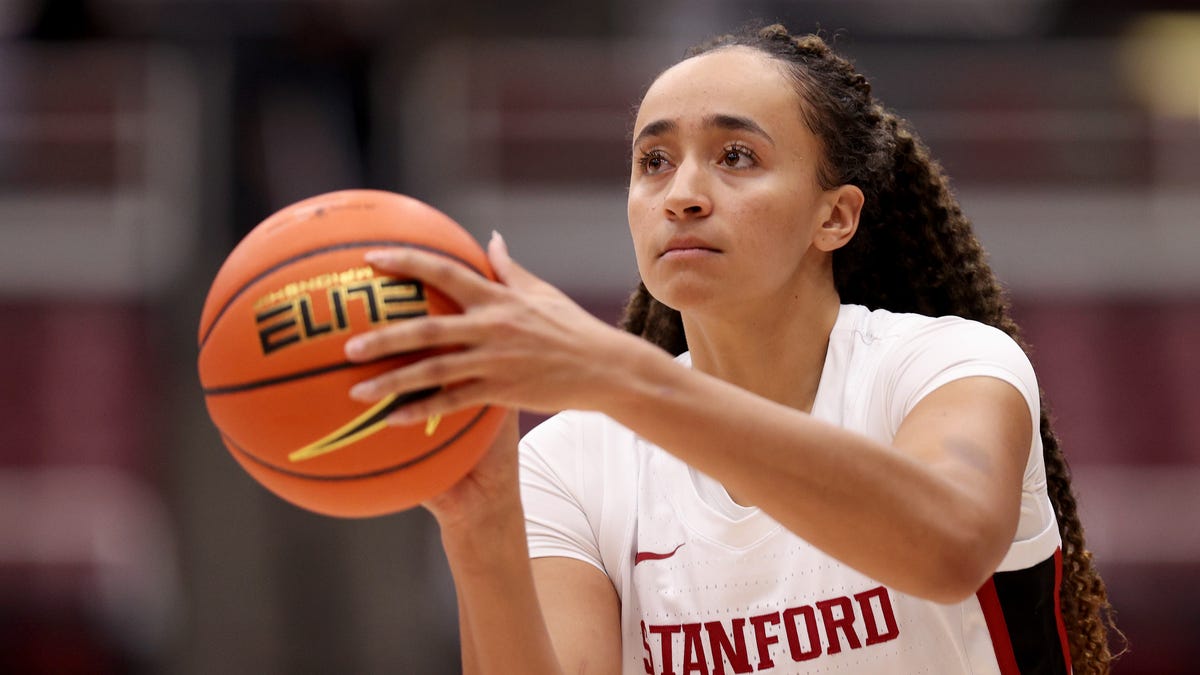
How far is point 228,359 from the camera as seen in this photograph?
2.23 metres

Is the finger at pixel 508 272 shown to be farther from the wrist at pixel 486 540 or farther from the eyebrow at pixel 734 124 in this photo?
the eyebrow at pixel 734 124

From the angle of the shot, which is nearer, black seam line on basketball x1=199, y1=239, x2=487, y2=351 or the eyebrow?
black seam line on basketball x1=199, y1=239, x2=487, y2=351

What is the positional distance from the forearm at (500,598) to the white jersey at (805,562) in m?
0.35

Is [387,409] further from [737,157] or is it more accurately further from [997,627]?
[997,627]

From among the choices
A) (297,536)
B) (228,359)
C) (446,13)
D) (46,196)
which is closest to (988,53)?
(446,13)

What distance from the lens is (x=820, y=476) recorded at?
2.12 meters

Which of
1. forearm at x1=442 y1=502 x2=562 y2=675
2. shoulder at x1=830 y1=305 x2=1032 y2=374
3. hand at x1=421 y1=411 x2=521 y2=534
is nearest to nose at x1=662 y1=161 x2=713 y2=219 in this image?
shoulder at x1=830 y1=305 x2=1032 y2=374

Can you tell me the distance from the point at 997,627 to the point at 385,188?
6.75 meters

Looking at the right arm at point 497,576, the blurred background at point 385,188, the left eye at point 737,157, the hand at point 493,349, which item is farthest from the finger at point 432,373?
the blurred background at point 385,188

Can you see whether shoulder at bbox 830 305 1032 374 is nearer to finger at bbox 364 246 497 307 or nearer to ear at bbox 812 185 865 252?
ear at bbox 812 185 865 252

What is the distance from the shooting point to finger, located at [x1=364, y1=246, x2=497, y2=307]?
200 cm

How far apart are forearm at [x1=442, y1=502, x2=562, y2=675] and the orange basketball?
0.31 m

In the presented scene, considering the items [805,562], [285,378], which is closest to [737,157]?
[805,562]

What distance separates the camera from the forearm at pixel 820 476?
6.82 feet
